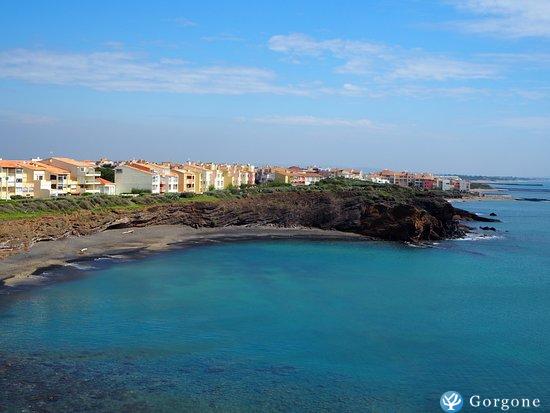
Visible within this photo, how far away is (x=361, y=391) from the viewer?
1570cm

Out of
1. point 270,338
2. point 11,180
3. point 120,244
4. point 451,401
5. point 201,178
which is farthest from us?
point 201,178

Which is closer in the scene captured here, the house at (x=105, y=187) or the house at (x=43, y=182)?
the house at (x=43, y=182)

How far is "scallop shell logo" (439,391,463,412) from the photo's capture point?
1476 cm

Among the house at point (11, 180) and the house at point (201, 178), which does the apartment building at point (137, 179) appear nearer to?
the house at point (201, 178)

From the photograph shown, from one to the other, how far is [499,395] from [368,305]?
954 centimetres

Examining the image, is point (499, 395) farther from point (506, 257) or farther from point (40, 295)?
point (506, 257)

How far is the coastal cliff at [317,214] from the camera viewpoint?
47031mm

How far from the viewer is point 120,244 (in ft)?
128

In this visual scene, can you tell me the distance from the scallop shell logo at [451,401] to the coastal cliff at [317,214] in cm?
3167

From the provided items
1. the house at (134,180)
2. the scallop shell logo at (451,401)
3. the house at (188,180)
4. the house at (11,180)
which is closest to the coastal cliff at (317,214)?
the house at (11,180)

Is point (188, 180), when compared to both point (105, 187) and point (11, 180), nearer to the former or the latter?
point (105, 187)

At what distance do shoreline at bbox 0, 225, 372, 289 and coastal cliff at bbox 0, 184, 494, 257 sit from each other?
106 cm

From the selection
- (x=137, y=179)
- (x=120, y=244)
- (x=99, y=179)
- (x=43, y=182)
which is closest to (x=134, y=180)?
(x=137, y=179)

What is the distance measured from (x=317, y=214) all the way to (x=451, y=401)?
127 feet
